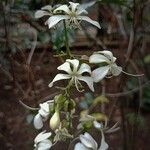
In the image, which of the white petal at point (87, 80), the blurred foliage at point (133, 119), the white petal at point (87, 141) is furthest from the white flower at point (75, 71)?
the blurred foliage at point (133, 119)

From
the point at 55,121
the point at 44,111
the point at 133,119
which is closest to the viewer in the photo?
the point at 55,121

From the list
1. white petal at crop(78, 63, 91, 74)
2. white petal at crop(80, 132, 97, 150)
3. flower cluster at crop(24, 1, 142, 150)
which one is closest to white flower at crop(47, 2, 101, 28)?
flower cluster at crop(24, 1, 142, 150)

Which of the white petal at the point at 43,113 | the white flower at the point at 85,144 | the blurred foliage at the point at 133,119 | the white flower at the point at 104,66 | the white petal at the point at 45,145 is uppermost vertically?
the white flower at the point at 104,66

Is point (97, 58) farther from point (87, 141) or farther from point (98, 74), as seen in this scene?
point (87, 141)

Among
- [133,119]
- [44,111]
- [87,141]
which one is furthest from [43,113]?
[133,119]

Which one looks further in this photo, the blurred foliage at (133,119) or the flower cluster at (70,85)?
the blurred foliage at (133,119)

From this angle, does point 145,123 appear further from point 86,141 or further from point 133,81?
point 86,141

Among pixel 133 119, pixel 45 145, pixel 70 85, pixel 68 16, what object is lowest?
pixel 133 119

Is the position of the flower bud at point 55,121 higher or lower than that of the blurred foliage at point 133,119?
higher

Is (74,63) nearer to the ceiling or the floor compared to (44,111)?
nearer to the ceiling

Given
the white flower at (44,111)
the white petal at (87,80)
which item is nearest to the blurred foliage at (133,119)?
the white flower at (44,111)

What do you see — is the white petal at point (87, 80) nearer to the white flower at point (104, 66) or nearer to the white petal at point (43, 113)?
the white flower at point (104, 66)
